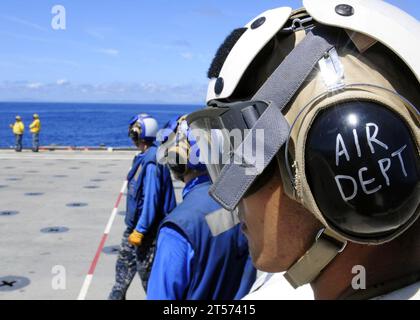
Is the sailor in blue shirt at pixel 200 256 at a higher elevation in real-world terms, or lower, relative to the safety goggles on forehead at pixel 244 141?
lower

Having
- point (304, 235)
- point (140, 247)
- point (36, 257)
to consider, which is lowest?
point (36, 257)

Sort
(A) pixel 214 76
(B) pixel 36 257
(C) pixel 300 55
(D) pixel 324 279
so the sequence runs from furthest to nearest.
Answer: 1. (B) pixel 36 257
2. (A) pixel 214 76
3. (D) pixel 324 279
4. (C) pixel 300 55

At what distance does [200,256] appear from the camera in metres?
2.37

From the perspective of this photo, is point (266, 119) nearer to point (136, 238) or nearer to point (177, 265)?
point (177, 265)

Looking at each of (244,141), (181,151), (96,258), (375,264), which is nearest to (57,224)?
(96,258)

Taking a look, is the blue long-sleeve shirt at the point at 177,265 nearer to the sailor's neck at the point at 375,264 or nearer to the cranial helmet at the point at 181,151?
the cranial helmet at the point at 181,151

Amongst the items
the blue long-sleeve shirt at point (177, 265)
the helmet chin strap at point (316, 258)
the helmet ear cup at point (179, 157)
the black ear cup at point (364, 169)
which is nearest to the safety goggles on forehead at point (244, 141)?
the black ear cup at point (364, 169)

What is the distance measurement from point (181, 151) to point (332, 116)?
2.52 metres

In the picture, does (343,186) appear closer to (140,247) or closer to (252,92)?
(252,92)

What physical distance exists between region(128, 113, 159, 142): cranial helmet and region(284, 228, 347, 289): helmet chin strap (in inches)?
163

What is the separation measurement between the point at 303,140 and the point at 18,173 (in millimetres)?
16209

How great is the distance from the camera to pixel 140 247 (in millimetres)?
4496

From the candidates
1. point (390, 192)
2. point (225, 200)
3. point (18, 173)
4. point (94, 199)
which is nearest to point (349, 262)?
point (390, 192)

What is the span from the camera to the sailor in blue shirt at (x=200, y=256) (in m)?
2.30
